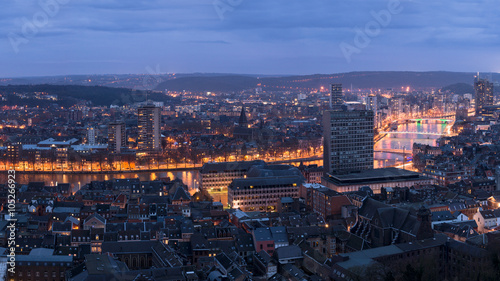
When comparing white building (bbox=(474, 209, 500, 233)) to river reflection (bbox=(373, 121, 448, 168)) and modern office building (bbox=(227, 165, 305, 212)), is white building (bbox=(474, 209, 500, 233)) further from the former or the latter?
river reflection (bbox=(373, 121, 448, 168))

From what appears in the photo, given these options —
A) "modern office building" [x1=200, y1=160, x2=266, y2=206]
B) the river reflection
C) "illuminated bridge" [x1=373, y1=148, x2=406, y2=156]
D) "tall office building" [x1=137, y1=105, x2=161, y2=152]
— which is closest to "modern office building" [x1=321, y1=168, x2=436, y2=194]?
"modern office building" [x1=200, y1=160, x2=266, y2=206]

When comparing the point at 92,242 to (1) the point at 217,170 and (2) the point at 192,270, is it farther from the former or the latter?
(1) the point at 217,170

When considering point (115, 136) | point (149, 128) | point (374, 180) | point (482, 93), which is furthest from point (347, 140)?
point (482, 93)

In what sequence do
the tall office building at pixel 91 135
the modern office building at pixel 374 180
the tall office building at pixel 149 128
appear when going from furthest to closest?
the tall office building at pixel 91 135
the tall office building at pixel 149 128
the modern office building at pixel 374 180

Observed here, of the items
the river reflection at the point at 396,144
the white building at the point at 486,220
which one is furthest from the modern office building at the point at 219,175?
the white building at the point at 486,220

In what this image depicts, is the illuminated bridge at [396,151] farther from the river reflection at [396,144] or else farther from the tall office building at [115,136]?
the tall office building at [115,136]

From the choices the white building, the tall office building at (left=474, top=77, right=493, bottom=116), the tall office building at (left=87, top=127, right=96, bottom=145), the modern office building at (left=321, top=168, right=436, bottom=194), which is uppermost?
the tall office building at (left=474, top=77, right=493, bottom=116)
